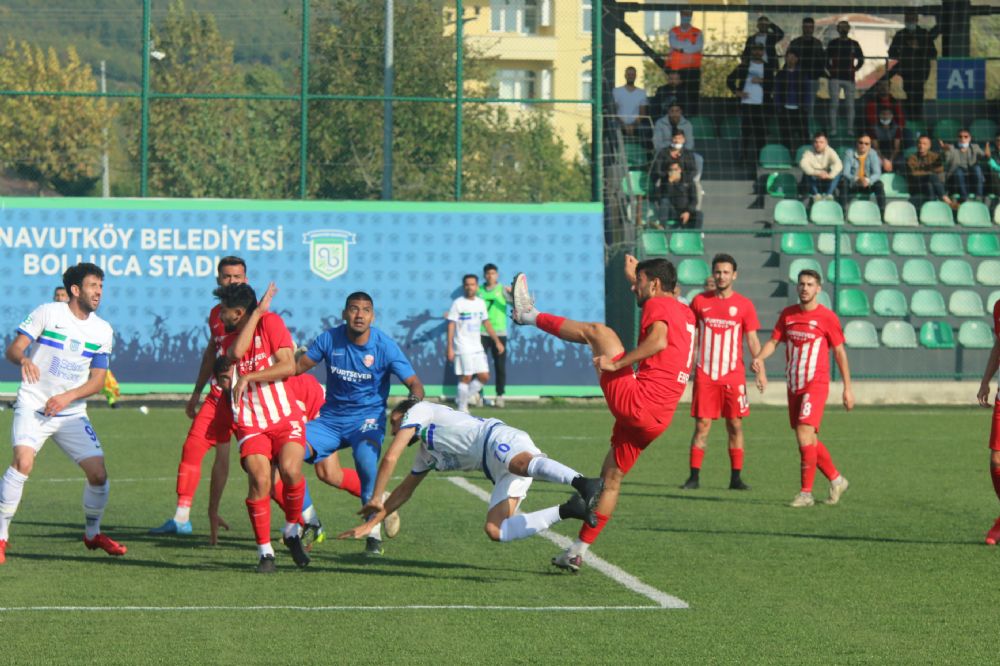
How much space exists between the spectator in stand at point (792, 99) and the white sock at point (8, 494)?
21.9 metres

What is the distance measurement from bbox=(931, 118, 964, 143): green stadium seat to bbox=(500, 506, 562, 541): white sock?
23616 millimetres

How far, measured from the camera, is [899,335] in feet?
89.3

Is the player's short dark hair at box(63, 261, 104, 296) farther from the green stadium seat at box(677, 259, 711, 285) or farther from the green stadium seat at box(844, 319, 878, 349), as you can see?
the green stadium seat at box(844, 319, 878, 349)

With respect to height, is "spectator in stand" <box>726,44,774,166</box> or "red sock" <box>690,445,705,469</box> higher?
"spectator in stand" <box>726,44,774,166</box>

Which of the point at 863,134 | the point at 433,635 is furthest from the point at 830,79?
the point at 433,635

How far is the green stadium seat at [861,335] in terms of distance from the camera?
88.1 feet

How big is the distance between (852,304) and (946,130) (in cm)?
579

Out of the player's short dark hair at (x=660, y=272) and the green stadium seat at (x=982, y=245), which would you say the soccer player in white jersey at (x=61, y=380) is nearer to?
the player's short dark hair at (x=660, y=272)

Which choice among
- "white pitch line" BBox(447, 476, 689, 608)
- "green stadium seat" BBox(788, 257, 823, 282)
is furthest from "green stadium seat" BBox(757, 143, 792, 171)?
"white pitch line" BBox(447, 476, 689, 608)

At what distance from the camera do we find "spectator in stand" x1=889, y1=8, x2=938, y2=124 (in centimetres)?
3044

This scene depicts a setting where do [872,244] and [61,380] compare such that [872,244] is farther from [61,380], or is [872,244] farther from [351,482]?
[61,380]

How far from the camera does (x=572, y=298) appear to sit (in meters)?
25.4

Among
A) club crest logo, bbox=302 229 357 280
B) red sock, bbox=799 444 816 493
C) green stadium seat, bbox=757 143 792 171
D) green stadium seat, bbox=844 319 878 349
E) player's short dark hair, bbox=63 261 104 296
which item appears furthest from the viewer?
green stadium seat, bbox=757 143 792 171

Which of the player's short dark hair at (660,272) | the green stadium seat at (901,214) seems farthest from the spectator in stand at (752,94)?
the player's short dark hair at (660,272)
